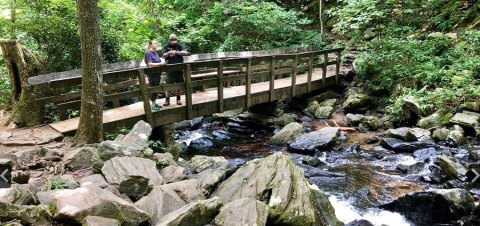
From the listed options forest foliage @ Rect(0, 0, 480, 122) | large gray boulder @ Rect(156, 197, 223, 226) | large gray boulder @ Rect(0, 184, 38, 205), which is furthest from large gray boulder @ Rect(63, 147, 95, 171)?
forest foliage @ Rect(0, 0, 480, 122)

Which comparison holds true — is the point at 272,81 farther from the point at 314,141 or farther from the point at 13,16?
the point at 13,16

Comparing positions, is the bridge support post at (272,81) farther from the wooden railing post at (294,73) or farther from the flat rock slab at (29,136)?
the flat rock slab at (29,136)

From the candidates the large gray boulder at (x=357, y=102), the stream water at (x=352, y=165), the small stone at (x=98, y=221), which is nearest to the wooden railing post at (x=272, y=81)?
the stream water at (x=352, y=165)

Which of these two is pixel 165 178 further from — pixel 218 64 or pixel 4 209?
pixel 218 64

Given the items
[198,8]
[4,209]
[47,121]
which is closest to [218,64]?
[47,121]

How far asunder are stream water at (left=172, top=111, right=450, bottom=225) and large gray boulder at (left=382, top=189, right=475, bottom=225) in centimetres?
23

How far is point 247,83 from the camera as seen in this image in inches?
430

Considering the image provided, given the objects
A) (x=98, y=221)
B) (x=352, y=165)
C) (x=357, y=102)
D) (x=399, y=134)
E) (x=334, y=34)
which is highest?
(x=334, y=34)

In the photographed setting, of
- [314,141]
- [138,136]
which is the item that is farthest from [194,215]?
[314,141]

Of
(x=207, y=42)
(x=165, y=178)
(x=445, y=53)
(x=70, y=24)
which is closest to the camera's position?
(x=165, y=178)

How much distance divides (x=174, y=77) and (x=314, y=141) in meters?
4.20

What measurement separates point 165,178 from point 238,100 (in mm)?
5593

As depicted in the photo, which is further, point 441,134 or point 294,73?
point 294,73

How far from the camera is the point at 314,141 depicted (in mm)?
10055
